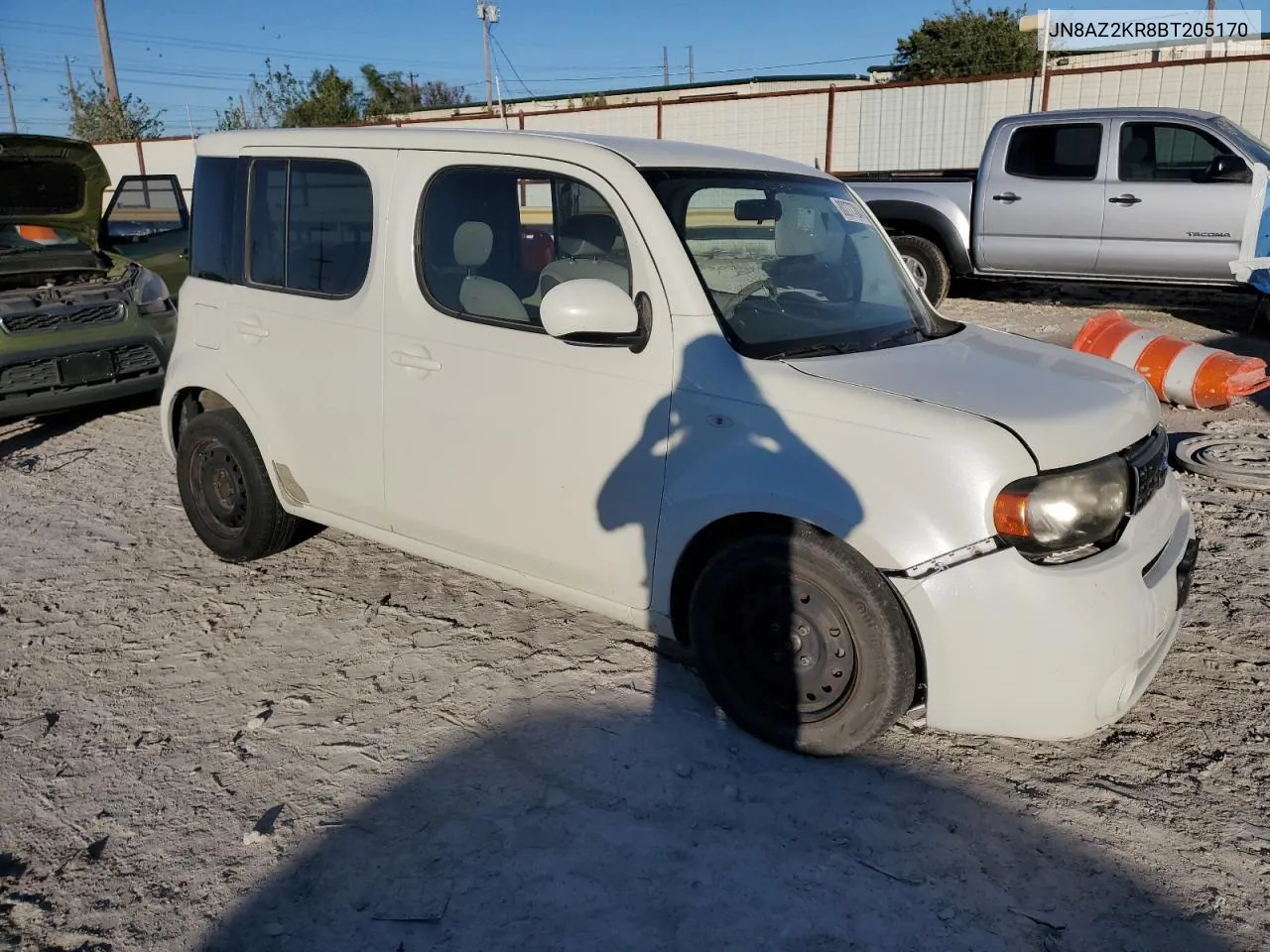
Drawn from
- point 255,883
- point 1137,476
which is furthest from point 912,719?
point 255,883

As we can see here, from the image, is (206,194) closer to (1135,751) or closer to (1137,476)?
(1137,476)

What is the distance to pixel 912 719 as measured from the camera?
3324mm

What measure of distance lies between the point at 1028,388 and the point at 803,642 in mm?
1039

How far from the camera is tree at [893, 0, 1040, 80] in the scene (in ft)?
121

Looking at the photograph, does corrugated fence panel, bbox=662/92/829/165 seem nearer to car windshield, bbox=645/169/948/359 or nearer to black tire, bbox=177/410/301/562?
car windshield, bbox=645/169/948/359

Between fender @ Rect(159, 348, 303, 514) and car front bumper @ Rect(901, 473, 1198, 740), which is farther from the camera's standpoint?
fender @ Rect(159, 348, 303, 514)

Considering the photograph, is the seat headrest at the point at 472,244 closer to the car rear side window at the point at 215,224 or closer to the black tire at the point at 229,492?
the car rear side window at the point at 215,224

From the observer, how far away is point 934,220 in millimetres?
10500

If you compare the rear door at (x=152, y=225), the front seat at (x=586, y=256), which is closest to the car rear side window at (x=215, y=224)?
the front seat at (x=586, y=256)

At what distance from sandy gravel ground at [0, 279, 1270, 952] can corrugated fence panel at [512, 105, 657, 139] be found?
1828cm

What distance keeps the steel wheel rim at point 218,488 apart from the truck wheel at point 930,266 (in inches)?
311

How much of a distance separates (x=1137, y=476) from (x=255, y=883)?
107 inches

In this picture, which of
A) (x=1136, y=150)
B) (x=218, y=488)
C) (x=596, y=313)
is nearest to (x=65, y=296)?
(x=218, y=488)

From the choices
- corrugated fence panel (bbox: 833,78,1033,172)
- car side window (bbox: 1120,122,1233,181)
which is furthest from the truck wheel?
corrugated fence panel (bbox: 833,78,1033,172)
